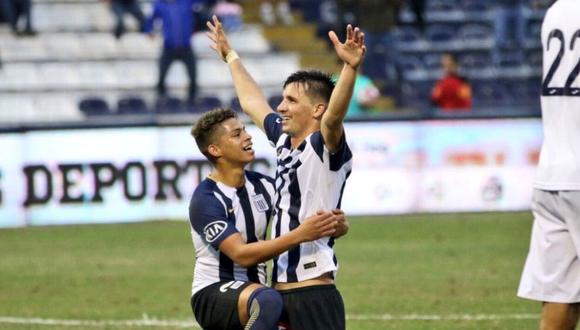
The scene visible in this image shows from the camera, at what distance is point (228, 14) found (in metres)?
23.7

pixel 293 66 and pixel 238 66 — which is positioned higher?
pixel 238 66

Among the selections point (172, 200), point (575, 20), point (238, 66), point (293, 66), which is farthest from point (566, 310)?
point (293, 66)

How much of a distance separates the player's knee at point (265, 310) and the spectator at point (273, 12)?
18405 millimetres

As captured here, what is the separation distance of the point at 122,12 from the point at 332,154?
17.1 metres

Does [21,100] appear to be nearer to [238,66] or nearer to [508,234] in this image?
[508,234]

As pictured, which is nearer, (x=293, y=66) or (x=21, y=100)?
(x=21, y=100)

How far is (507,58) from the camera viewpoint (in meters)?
24.8

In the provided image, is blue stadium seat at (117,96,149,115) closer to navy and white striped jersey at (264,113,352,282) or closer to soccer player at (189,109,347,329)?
soccer player at (189,109,347,329)

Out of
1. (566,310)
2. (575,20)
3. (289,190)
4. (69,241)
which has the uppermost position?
(575,20)

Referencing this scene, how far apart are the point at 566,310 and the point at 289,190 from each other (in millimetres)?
1496

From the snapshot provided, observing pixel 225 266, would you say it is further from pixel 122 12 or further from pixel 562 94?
pixel 122 12

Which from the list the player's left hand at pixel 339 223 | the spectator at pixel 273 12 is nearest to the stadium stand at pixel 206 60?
the spectator at pixel 273 12

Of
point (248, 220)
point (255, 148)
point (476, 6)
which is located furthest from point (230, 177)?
point (476, 6)

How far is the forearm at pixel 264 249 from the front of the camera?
657 centimetres
